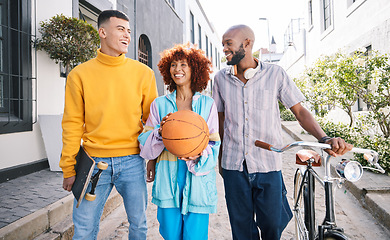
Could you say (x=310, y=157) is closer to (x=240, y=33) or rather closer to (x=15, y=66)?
(x=240, y=33)

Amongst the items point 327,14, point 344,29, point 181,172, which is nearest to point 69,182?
point 181,172

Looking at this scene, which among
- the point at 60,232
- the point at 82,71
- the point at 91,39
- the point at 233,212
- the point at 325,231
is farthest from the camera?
the point at 91,39

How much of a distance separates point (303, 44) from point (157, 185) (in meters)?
16.2

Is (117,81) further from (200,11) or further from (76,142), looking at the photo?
(200,11)

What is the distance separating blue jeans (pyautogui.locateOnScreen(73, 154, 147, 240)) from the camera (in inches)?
80.9

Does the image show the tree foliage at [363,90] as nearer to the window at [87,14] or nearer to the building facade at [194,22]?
the window at [87,14]

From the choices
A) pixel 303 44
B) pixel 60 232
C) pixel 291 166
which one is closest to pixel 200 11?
pixel 303 44

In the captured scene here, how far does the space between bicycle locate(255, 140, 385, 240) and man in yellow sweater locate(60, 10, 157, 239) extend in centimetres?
99

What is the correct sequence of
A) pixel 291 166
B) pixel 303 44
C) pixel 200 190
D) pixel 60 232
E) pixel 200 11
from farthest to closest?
pixel 200 11
pixel 303 44
pixel 291 166
pixel 60 232
pixel 200 190

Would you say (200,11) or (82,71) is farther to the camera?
(200,11)

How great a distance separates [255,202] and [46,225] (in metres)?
2.25

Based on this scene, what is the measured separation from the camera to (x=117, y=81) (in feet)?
7.06

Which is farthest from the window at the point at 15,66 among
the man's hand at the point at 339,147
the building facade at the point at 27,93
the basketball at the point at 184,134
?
the man's hand at the point at 339,147

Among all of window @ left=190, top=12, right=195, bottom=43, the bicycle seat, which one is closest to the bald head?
the bicycle seat
